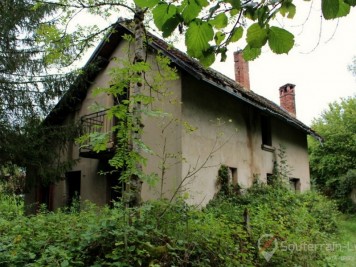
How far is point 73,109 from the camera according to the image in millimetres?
14398

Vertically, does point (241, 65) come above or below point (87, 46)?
above

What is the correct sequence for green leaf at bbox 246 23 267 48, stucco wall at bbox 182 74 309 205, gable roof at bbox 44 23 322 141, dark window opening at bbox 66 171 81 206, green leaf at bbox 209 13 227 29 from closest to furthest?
1. green leaf at bbox 246 23 267 48
2. green leaf at bbox 209 13 227 29
3. stucco wall at bbox 182 74 309 205
4. gable roof at bbox 44 23 322 141
5. dark window opening at bbox 66 171 81 206

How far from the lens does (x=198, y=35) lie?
2.01 meters

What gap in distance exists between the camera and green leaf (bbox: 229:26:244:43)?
2330 millimetres

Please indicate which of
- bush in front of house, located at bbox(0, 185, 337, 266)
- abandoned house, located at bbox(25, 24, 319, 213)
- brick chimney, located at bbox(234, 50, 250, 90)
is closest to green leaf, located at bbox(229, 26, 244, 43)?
bush in front of house, located at bbox(0, 185, 337, 266)

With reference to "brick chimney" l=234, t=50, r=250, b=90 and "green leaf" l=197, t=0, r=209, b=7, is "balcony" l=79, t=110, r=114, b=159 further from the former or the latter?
Answer: "green leaf" l=197, t=0, r=209, b=7

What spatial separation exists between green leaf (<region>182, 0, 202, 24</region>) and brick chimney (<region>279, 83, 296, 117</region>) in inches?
756

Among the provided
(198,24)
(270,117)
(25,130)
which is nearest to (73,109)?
(25,130)

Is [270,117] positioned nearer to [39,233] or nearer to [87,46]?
[87,46]

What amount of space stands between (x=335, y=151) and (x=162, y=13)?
24.8m

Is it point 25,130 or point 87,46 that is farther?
point 25,130

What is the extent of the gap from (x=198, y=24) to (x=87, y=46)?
21.0ft

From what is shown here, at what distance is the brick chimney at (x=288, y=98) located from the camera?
2047 cm

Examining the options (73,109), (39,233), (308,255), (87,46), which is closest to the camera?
(39,233)
